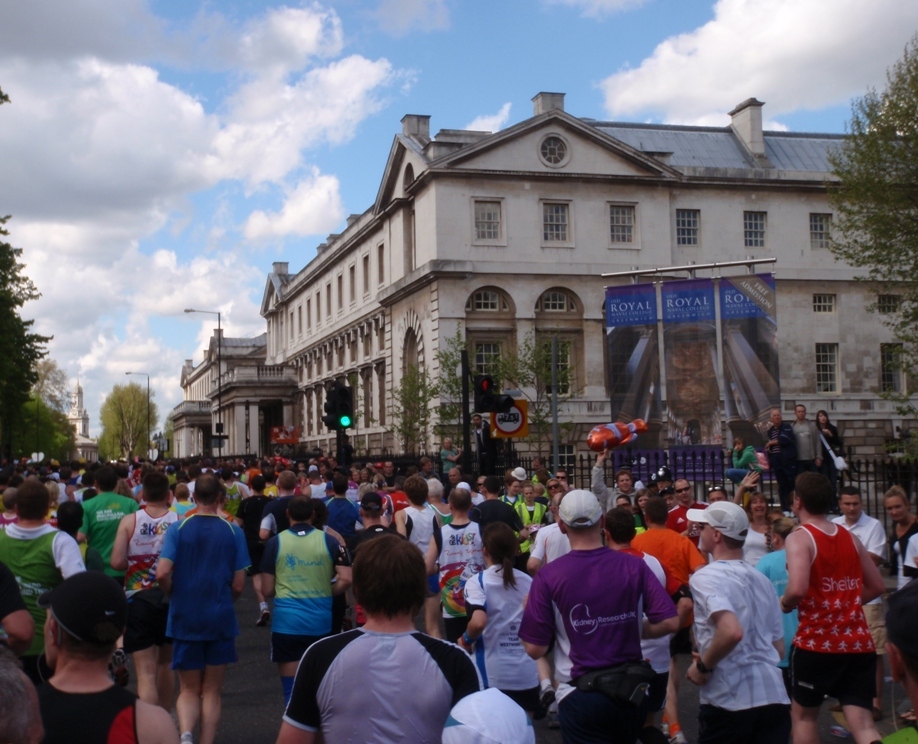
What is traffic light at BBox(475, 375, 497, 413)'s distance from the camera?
16.7 meters

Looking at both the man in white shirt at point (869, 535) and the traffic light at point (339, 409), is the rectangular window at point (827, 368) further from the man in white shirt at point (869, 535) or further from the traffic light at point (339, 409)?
the man in white shirt at point (869, 535)

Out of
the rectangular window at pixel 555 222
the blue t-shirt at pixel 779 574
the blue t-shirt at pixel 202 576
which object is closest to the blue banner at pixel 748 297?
the rectangular window at pixel 555 222

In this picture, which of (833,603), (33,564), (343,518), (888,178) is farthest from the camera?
(888,178)

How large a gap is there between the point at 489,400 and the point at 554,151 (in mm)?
29859

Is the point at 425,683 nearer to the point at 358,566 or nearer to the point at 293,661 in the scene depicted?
the point at 358,566

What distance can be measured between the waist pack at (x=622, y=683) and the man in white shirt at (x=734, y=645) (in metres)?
0.56

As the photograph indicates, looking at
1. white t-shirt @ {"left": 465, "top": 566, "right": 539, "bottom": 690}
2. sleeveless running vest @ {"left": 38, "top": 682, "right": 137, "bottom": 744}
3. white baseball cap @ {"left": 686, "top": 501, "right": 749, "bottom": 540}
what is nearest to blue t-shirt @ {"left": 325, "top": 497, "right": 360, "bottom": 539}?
white t-shirt @ {"left": 465, "top": 566, "right": 539, "bottom": 690}

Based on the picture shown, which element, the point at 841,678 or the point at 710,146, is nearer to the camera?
the point at 841,678

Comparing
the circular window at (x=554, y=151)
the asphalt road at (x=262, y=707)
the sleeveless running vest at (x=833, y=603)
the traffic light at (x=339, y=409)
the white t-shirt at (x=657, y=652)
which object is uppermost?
the circular window at (x=554, y=151)

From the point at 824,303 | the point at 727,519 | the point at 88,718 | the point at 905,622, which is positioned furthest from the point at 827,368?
the point at 905,622

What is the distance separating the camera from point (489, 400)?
16.7m

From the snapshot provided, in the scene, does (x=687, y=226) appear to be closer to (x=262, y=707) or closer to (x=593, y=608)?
(x=262, y=707)

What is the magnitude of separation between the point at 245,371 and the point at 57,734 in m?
70.4

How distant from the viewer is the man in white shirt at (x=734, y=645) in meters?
5.42
